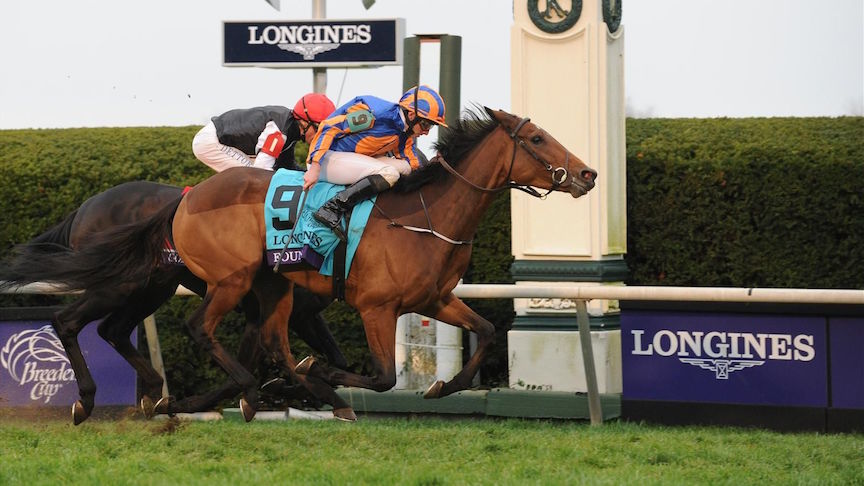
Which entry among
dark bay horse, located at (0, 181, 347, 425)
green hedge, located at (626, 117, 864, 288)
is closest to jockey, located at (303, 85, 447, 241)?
dark bay horse, located at (0, 181, 347, 425)

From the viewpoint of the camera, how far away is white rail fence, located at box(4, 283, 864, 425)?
6.56 meters

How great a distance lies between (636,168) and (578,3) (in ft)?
3.67

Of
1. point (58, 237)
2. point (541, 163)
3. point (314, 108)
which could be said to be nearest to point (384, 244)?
point (541, 163)

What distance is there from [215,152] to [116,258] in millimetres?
869

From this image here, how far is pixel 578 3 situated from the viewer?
25.6ft

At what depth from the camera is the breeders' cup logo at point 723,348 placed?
685 cm

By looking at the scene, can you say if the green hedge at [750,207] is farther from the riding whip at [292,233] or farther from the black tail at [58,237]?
the black tail at [58,237]

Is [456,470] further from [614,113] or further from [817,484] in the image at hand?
[614,113]

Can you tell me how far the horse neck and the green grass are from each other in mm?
985

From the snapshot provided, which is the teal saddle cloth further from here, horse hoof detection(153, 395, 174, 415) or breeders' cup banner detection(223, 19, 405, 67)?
breeders' cup banner detection(223, 19, 405, 67)

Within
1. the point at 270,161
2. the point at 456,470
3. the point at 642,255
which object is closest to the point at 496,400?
the point at 642,255

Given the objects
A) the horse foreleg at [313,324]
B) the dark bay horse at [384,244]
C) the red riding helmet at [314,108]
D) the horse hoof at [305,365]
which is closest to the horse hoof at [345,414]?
the dark bay horse at [384,244]

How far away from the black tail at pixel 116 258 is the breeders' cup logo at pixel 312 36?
2811 mm

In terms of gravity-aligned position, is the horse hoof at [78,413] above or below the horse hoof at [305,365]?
below
